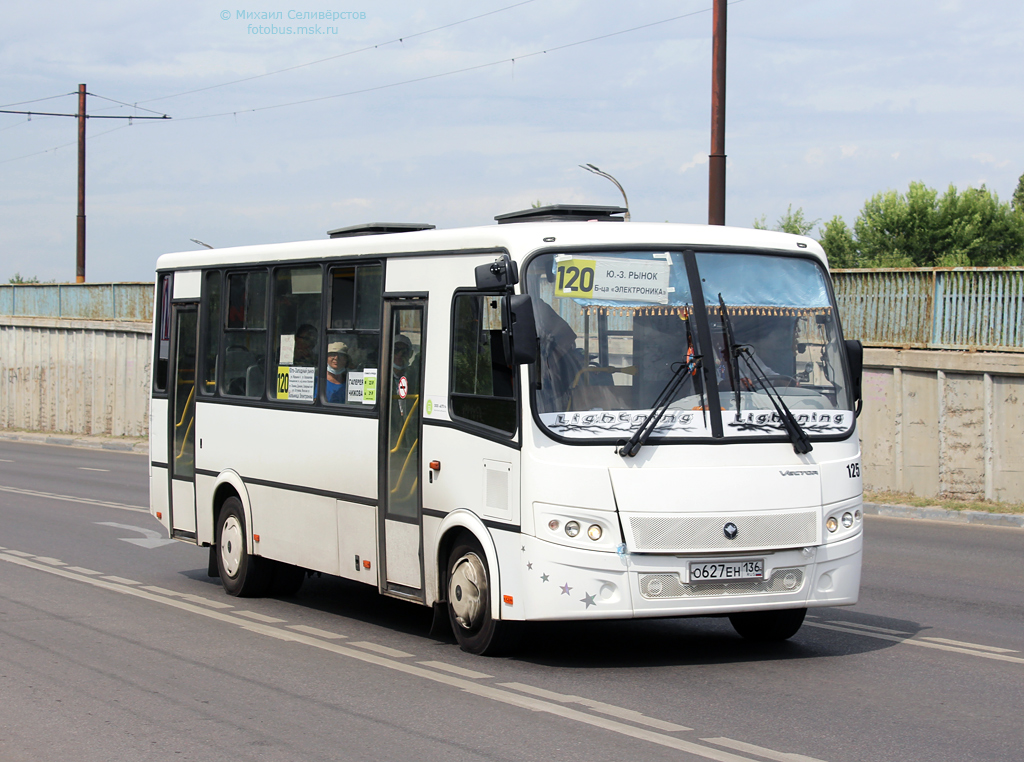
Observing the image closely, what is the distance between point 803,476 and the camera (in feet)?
25.8

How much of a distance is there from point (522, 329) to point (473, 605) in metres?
1.76

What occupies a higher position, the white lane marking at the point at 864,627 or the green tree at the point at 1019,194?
the green tree at the point at 1019,194

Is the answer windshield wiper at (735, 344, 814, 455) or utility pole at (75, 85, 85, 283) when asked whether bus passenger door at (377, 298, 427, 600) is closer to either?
windshield wiper at (735, 344, 814, 455)

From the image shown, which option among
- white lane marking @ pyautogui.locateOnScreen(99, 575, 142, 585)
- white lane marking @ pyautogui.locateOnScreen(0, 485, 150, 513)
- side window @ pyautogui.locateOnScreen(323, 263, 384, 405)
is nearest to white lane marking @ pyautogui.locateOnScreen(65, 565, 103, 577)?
white lane marking @ pyautogui.locateOnScreen(99, 575, 142, 585)

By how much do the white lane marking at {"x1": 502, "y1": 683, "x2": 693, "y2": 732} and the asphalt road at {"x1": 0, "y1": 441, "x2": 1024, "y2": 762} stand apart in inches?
0.8

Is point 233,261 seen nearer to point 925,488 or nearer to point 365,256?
point 365,256

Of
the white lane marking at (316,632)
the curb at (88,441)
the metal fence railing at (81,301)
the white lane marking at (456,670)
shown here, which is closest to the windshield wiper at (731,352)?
the white lane marking at (456,670)

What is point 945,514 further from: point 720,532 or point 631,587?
point 631,587

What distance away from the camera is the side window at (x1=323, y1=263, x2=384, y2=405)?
946 centimetres

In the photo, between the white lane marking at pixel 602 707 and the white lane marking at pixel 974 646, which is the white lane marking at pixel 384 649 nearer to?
the white lane marking at pixel 602 707

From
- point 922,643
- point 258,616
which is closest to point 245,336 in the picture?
point 258,616

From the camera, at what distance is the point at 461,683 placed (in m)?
7.38

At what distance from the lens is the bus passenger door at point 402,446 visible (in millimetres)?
8859

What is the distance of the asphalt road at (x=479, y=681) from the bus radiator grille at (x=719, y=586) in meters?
0.46
